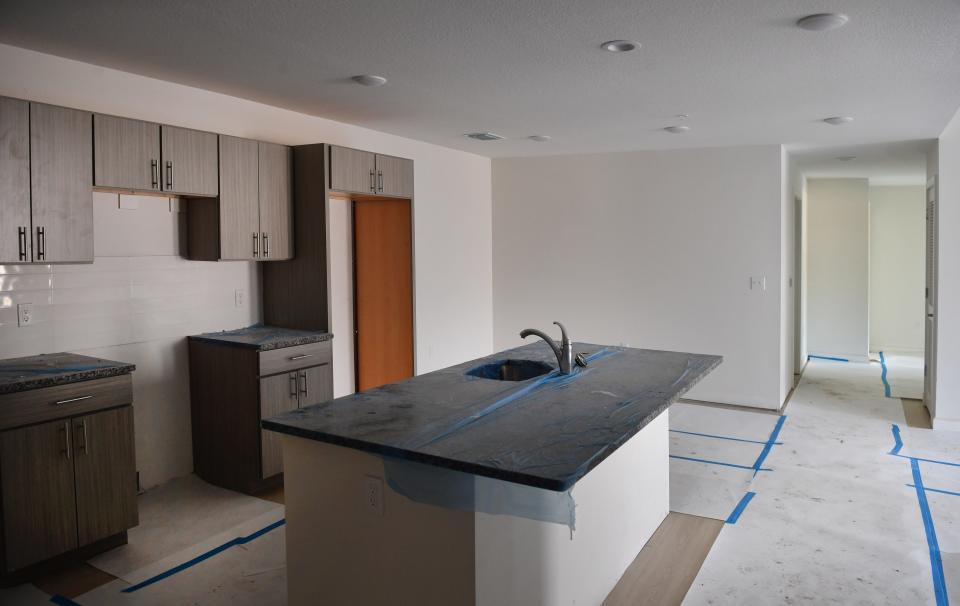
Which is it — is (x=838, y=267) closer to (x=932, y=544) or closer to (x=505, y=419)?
(x=932, y=544)

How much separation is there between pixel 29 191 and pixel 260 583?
2069 millimetres

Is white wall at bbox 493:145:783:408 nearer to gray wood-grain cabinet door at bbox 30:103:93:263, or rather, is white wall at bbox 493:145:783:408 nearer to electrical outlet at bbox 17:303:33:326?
gray wood-grain cabinet door at bbox 30:103:93:263

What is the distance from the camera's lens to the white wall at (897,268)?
31.8ft

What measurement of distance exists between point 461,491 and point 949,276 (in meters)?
5.16

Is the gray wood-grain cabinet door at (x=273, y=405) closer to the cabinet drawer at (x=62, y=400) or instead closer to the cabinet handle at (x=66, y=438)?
the cabinet drawer at (x=62, y=400)

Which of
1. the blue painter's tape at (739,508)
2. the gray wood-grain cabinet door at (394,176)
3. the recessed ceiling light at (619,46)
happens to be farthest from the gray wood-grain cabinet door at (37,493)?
the blue painter's tape at (739,508)

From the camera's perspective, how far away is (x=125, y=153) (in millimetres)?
3559

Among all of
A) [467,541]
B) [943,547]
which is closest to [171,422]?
[467,541]

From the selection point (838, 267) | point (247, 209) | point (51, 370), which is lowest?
point (51, 370)

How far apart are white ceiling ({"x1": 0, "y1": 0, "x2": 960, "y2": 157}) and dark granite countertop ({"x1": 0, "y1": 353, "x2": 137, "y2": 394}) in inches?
60.1

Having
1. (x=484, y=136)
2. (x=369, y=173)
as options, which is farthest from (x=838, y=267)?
(x=369, y=173)

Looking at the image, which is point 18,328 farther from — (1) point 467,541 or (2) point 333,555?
(1) point 467,541

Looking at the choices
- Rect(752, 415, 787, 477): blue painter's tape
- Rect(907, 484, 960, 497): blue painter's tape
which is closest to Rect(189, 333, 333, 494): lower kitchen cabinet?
Rect(752, 415, 787, 477): blue painter's tape

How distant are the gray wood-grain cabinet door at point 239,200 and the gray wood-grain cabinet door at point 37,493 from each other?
1.43 metres
